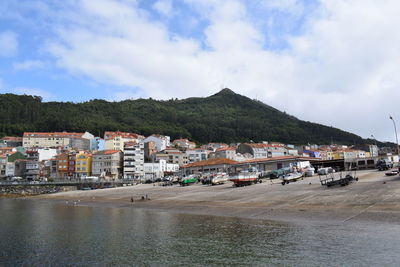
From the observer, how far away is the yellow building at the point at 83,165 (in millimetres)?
121125

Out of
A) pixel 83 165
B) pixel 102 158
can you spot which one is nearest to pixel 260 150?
pixel 102 158

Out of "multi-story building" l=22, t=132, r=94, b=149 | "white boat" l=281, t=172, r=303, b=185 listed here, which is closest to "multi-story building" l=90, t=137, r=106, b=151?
"multi-story building" l=22, t=132, r=94, b=149

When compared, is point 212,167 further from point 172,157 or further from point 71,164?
point 71,164

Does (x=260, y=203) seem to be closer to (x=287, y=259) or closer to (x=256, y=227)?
(x=256, y=227)

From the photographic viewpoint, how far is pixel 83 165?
12188 centimetres

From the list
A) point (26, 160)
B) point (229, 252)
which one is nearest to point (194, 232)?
point (229, 252)

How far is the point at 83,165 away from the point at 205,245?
111 meters

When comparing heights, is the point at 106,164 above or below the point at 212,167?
above

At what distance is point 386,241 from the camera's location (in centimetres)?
1733

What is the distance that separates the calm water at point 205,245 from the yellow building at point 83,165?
318 ft

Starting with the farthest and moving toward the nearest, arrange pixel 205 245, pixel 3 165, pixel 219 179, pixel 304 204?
1. pixel 3 165
2. pixel 219 179
3. pixel 304 204
4. pixel 205 245

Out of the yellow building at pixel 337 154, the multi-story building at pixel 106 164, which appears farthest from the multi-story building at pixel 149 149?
the yellow building at pixel 337 154

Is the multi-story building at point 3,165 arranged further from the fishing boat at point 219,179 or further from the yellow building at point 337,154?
the yellow building at point 337,154

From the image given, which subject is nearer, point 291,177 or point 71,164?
point 291,177
